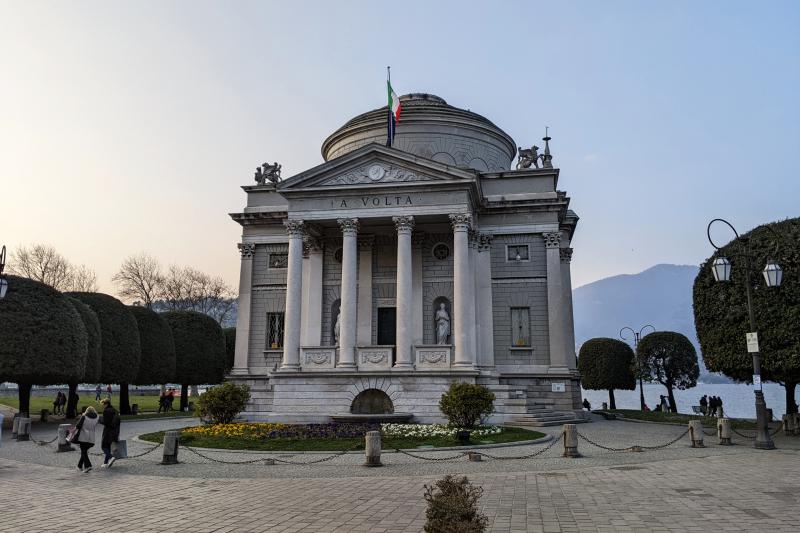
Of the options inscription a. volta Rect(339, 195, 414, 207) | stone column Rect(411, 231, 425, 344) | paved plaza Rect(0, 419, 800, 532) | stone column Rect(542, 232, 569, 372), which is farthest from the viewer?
stone column Rect(411, 231, 425, 344)

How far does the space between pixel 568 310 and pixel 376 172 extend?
1368cm

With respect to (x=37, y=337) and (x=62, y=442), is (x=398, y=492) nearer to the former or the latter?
(x=62, y=442)

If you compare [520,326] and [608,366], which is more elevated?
[520,326]

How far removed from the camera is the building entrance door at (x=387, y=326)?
116ft

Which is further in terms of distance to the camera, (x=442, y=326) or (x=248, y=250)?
(x=248, y=250)

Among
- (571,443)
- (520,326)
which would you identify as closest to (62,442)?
(571,443)

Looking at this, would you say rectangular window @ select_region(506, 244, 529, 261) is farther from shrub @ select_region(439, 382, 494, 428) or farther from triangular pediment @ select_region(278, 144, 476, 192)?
shrub @ select_region(439, 382, 494, 428)

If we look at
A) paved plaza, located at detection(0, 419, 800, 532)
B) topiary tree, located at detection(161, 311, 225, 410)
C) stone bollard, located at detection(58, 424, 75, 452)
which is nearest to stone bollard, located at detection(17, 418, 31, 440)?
stone bollard, located at detection(58, 424, 75, 452)

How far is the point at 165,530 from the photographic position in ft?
32.2

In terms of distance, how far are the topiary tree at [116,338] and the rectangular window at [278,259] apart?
1081cm

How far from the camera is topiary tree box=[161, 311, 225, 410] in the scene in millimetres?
48438

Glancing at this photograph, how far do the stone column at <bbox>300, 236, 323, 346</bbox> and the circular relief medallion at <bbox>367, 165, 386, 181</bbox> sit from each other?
5.44 metres

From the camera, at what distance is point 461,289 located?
30.7 meters

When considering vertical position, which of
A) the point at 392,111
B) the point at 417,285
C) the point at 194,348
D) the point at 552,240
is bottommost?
the point at 194,348
